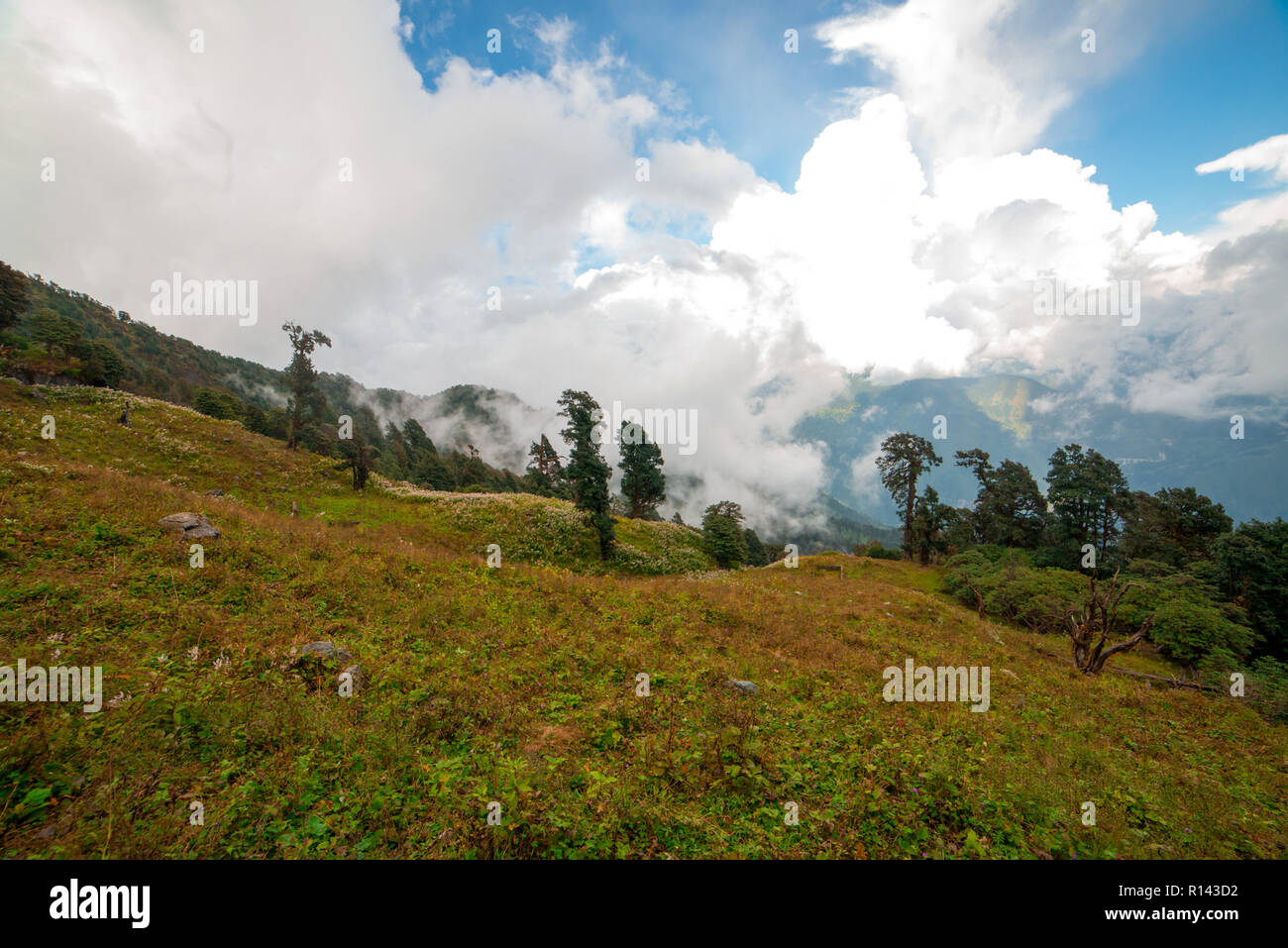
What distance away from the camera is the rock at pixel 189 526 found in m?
13.3

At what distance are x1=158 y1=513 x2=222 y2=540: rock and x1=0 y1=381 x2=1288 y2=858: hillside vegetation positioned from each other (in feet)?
1.57

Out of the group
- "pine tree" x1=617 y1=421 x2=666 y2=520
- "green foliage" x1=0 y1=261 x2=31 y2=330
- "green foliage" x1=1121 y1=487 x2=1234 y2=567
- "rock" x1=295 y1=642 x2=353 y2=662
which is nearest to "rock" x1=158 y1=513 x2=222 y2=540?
"rock" x1=295 y1=642 x2=353 y2=662

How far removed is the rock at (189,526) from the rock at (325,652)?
25.5ft

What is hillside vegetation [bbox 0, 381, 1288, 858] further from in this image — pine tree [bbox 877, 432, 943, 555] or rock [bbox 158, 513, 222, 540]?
pine tree [bbox 877, 432, 943, 555]

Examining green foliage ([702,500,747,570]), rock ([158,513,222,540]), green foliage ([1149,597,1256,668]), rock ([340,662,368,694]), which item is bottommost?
green foliage ([1149,597,1256,668])

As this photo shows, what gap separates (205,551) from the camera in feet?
41.3

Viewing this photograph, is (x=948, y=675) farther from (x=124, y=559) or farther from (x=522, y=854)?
(x=124, y=559)

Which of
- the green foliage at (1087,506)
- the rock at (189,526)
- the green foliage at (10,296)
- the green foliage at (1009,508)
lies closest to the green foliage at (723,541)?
the green foliage at (1009,508)

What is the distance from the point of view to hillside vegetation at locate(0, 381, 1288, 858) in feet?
17.2

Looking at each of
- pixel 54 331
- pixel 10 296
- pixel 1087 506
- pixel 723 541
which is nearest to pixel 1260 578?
pixel 1087 506

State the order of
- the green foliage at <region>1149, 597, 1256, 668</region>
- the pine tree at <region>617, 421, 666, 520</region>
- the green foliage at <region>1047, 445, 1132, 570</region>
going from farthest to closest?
the pine tree at <region>617, 421, 666, 520</region>
the green foliage at <region>1047, 445, 1132, 570</region>
the green foliage at <region>1149, 597, 1256, 668</region>

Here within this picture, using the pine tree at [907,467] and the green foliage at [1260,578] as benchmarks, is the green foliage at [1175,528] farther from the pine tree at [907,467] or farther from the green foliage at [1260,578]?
the pine tree at [907,467]
